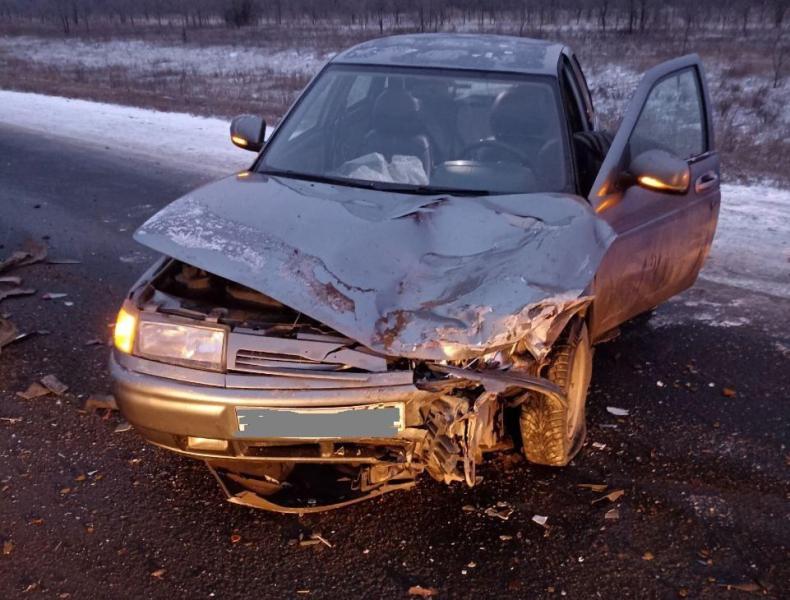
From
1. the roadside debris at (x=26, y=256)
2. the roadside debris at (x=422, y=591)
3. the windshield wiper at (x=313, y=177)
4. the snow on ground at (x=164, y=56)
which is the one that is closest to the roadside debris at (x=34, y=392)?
the windshield wiper at (x=313, y=177)

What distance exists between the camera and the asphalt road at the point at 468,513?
2.70m

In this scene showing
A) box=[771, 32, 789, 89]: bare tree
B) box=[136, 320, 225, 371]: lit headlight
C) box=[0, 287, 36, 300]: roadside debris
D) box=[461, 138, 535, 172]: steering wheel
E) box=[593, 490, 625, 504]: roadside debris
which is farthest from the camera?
box=[771, 32, 789, 89]: bare tree

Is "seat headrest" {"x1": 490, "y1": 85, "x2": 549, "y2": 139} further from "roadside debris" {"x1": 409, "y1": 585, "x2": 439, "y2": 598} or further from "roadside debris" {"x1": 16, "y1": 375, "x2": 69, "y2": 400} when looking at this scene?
"roadside debris" {"x1": 16, "y1": 375, "x2": 69, "y2": 400}

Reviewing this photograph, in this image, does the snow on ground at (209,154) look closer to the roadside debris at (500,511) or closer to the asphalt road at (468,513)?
the asphalt road at (468,513)

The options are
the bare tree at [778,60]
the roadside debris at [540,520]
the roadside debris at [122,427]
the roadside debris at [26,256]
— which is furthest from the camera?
the bare tree at [778,60]

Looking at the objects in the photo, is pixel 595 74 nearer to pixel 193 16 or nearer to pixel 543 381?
pixel 543 381

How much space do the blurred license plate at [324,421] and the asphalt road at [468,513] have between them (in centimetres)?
49

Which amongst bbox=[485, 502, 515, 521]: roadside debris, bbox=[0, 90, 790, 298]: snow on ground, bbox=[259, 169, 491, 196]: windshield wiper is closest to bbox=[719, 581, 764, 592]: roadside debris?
bbox=[485, 502, 515, 521]: roadside debris

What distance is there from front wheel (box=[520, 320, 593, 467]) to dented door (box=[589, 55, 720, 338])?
33 centimetres

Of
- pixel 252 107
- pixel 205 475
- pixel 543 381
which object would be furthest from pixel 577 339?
pixel 252 107

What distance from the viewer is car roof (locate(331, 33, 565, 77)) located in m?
4.10

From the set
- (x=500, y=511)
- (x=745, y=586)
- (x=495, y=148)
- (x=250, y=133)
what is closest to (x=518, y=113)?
(x=495, y=148)

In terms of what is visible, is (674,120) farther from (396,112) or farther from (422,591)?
(422,591)

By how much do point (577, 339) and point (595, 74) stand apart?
16.4 metres
